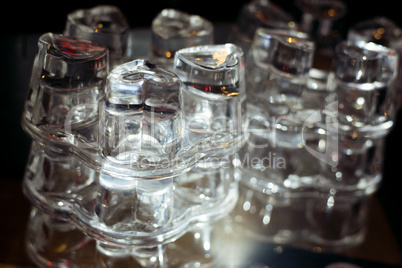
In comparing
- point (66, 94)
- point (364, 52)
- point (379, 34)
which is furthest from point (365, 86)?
point (66, 94)

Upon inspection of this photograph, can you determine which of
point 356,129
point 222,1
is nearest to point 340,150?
point 356,129

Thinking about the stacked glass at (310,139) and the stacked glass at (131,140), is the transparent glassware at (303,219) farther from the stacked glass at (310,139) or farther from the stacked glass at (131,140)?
the stacked glass at (131,140)

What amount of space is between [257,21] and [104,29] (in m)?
0.18

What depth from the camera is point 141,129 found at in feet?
1.04

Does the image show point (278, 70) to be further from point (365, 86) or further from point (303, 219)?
point (303, 219)

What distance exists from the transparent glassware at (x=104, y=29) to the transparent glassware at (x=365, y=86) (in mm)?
187

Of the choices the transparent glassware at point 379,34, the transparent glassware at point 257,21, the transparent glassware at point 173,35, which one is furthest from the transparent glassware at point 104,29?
the transparent glassware at point 379,34

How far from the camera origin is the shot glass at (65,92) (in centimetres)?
34

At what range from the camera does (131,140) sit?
0.32 meters

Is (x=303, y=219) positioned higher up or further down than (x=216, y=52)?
further down

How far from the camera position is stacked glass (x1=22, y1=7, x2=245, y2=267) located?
1.03 ft

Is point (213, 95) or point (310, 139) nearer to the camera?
point (213, 95)

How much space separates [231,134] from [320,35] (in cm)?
29

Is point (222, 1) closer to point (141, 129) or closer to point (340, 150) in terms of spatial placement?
point (340, 150)
